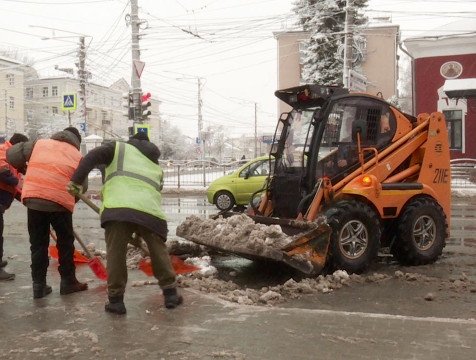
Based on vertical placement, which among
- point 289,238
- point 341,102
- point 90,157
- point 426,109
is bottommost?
point 289,238

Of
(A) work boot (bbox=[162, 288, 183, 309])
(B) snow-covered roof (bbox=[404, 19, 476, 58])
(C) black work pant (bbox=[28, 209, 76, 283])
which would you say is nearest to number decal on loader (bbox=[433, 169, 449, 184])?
(A) work boot (bbox=[162, 288, 183, 309])

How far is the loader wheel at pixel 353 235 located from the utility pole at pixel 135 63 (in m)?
14.3

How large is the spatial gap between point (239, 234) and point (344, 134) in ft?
7.11

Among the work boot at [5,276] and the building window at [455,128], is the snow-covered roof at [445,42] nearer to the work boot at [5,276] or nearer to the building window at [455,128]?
the building window at [455,128]

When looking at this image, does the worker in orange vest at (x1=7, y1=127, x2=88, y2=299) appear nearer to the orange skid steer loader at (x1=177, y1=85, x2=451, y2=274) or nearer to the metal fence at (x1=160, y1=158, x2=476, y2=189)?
the orange skid steer loader at (x1=177, y1=85, x2=451, y2=274)

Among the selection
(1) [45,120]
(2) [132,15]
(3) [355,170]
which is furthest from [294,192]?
(1) [45,120]

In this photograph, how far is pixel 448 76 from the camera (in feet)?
100

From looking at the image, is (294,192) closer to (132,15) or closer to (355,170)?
(355,170)

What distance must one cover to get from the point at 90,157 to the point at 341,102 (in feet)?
13.0

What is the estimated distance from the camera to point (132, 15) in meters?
21.7

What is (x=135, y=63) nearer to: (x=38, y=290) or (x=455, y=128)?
(x=38, y=290)

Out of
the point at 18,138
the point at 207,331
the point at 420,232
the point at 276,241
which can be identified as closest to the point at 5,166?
the point at 18,138

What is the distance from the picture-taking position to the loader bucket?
6359 millimetres

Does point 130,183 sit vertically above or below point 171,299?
above
